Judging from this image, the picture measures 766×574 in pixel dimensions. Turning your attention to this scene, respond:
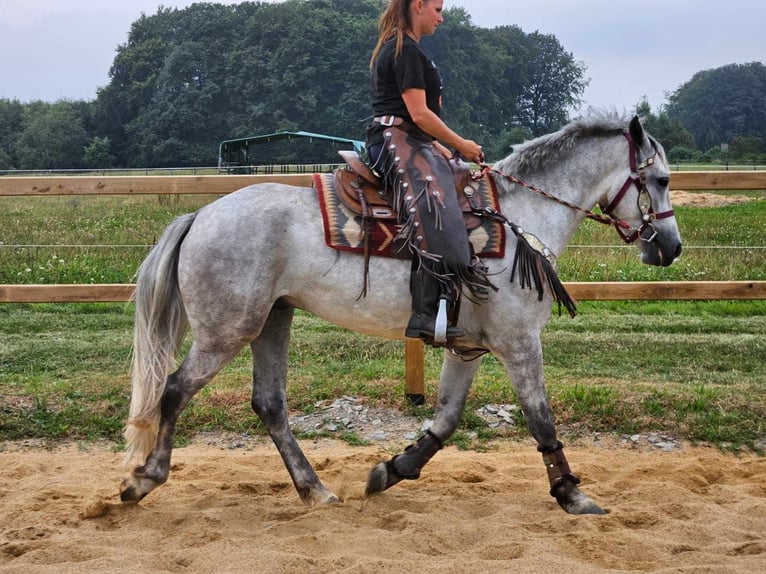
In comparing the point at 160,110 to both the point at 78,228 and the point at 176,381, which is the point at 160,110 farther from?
the point at 176,381

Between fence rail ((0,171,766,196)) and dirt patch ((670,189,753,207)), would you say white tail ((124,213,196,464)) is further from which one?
dirt patch ((670,189,753,207))

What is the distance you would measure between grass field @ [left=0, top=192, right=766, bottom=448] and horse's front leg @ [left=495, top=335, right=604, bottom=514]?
1.64m

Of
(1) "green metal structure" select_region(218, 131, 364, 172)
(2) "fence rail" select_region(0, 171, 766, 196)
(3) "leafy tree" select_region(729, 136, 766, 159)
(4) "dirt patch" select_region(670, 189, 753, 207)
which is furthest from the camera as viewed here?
(1) "green metal structure" select_region(218, 131, 364, 172)

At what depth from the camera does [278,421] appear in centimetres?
481

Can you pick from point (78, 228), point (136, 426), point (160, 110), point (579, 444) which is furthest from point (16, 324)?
point (160, 110)

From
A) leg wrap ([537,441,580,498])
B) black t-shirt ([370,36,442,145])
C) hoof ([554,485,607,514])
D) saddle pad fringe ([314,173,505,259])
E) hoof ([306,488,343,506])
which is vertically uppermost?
black t-shirt ([370,36,442,145])

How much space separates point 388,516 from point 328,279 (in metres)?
1.28

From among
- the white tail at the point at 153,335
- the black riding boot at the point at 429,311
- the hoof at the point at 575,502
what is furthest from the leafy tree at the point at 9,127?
the hoof at the point at 575,502

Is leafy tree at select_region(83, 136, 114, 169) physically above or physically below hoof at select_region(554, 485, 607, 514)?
above

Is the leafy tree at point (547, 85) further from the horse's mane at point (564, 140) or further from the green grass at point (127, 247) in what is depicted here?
the horse's mane at point (564, 140)

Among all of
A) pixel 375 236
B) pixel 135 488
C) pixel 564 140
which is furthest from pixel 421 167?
pixel 135 488

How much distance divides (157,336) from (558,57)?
3984 cm

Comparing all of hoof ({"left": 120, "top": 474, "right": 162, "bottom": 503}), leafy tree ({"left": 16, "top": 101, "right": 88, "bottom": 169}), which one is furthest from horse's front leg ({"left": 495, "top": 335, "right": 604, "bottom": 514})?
leafy tree ({"left": 16, "top": 101, "right": 88, "bottom": 169})

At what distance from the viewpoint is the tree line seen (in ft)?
116
